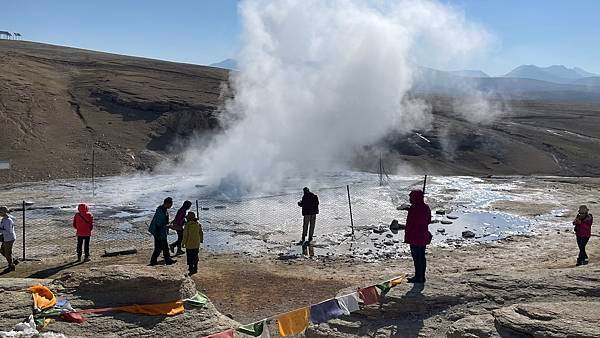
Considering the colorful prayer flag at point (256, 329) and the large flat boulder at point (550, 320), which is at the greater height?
the large flat boulder at point (550, 320)

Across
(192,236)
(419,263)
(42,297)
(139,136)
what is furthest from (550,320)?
(139,136)

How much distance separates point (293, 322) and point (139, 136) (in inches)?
1004

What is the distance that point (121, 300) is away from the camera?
6695mm

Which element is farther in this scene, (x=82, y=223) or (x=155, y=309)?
(x=82, y=223)

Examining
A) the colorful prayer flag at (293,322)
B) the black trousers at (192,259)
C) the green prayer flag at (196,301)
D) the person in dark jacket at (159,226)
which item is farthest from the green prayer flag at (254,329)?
the person in dark jacket at (159,226)

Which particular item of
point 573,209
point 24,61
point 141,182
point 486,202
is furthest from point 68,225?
point 24,61

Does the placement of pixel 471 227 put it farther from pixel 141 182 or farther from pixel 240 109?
pixel 240 109

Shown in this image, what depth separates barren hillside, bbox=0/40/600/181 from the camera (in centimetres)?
2648

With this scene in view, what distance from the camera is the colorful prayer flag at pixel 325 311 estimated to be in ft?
21.5

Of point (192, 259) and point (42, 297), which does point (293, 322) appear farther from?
point (192, 259)

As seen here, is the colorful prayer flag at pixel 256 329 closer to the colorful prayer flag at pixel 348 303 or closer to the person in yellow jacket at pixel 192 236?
the colorful prayer flag at pixel 348 303

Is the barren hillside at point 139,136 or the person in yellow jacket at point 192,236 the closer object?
the person in yellow jacket at point 192,236

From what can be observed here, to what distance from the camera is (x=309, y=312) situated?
6578 millimetres

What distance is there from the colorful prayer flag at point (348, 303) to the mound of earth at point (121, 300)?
1357mm
